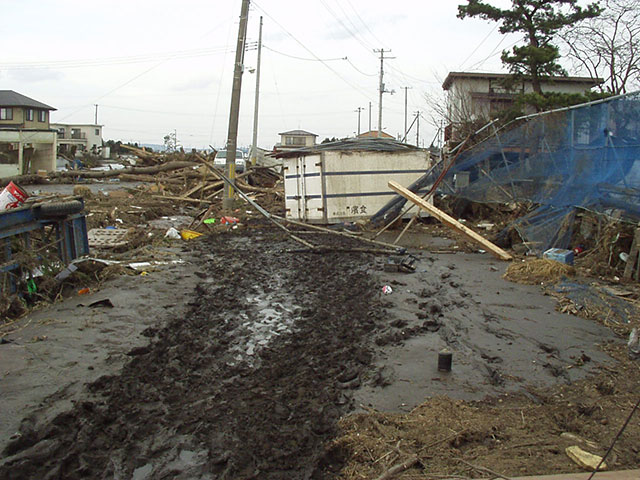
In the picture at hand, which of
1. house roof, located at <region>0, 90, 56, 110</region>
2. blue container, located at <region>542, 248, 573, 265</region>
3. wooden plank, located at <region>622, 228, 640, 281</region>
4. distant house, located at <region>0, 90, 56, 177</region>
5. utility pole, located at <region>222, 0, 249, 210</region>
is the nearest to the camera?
wooden plank, located at <region>622, 228, 640, 281</region>

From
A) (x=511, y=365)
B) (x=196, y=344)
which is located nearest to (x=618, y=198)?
(x=511, y=365)

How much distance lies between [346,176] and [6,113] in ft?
155

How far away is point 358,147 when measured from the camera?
16.3m

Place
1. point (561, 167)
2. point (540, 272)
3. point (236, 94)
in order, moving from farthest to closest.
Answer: point (236, 94) → point (561, 167) → point (540, 272)

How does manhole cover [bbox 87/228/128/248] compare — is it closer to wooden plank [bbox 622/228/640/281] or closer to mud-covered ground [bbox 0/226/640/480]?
mud-covered ground [bbox 0/226/640/480]

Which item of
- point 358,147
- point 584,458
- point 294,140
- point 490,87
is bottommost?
point 584,458

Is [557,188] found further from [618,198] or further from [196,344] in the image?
[196,344]

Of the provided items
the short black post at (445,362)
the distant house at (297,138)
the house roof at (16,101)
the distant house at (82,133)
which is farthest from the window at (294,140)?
the short black post at (445,362)

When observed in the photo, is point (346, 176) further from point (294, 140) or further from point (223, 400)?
point (294, 140)

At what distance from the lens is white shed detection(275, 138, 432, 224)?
15859 mm

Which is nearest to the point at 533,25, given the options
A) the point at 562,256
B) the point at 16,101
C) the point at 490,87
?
the point at 490,87

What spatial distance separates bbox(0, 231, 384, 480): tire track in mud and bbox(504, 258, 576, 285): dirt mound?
253cm

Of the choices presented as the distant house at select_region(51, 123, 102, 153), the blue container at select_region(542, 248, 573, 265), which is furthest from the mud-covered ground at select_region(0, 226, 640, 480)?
the distant house at select_region(51, 123, 102, 153)

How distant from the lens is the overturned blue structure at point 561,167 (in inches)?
321
